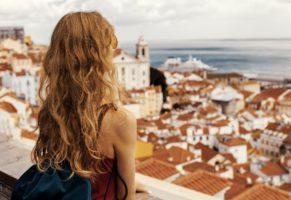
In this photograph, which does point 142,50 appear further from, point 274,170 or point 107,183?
point 107,183

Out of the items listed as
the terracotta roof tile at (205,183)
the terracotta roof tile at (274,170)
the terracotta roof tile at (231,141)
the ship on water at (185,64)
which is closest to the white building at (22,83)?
the terracotta roof tile at (231,141)

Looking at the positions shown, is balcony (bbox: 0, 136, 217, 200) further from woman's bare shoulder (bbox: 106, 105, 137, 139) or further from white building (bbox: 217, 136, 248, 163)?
white building (bbox: 217, 136, 248, 163)

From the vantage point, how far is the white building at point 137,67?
1730 centimetres

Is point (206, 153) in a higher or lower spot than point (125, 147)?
lower

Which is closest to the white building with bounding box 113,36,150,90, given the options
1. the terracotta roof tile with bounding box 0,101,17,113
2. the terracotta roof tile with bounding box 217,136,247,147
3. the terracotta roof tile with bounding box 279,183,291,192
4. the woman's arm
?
the terracotta roof tile with bounding box 217,136,247,147

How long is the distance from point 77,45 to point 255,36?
56.1 ft

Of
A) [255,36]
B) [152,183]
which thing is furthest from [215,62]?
[152,183]

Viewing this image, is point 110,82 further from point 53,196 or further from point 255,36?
point 255,36

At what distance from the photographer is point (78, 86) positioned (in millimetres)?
567

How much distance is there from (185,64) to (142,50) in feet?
6.33

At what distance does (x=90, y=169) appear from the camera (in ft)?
1.93

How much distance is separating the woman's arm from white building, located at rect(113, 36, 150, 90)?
54.4ft

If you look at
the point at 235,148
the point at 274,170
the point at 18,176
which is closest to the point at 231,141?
the point at 235,148

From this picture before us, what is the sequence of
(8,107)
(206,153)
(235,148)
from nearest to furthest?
1. (8,107)
2. (206,153)
3. (235,148)
